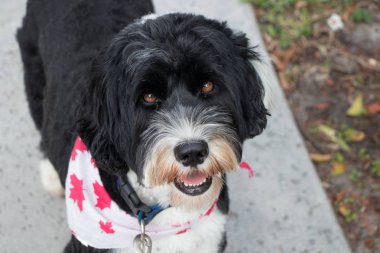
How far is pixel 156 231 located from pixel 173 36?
102 cm

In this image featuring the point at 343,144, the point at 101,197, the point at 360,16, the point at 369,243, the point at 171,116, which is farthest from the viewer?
the point at 360,16

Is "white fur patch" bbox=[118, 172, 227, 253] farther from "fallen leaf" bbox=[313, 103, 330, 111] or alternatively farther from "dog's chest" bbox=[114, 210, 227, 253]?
"fallen leaf" bbox=[313, 103, 330, 111]

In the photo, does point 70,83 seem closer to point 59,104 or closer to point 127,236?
point 59,104

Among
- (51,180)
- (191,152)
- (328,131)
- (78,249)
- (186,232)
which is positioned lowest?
(328,131)

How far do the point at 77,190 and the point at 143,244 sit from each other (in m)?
0.52

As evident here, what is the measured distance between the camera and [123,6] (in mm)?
3516

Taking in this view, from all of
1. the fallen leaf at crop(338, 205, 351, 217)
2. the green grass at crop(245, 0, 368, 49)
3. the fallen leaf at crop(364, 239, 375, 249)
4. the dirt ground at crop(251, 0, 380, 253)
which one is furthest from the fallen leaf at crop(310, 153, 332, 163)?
the green grass at crop(245, 0, 368, 49)

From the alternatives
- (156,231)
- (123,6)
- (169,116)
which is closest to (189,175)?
(169,116)

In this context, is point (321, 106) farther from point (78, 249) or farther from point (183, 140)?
point (183, 140)

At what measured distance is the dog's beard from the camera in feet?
7.92

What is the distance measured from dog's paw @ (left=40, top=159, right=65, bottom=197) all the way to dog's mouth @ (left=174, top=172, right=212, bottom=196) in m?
1.64

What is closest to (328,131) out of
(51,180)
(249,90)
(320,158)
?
(320,158)

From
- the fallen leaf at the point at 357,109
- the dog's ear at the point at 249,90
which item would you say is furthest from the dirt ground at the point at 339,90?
the dog's ear at the point at 249,90

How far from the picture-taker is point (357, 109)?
15.1 feet
